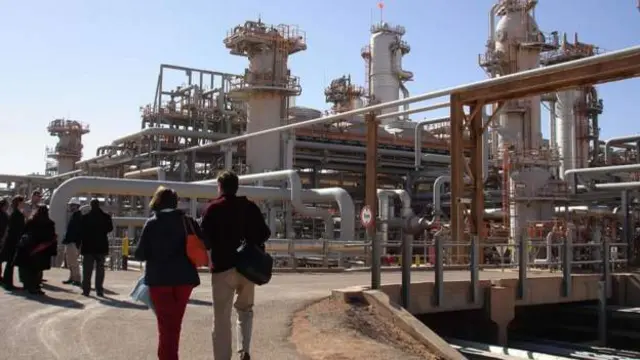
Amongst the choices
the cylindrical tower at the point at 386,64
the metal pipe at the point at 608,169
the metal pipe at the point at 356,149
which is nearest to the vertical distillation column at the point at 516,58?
the metal pipe at the point at 356,149

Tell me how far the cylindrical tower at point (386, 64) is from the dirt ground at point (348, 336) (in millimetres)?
38118

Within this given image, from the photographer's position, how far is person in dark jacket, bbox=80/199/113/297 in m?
10.0

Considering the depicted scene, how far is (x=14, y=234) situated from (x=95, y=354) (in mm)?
5600

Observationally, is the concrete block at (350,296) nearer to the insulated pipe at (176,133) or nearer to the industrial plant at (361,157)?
the industrial plant at (361,157)

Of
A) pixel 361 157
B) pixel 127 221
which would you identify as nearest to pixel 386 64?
pixel 361 157

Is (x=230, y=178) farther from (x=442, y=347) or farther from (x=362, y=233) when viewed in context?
(x=362, y=233)

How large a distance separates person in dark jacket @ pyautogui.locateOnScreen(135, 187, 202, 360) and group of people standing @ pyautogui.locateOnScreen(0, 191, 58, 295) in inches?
229

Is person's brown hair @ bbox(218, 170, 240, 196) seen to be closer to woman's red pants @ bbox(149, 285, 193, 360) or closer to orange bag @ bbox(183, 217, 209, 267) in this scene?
orange bag @ bbox(183, 217, 209, 267)

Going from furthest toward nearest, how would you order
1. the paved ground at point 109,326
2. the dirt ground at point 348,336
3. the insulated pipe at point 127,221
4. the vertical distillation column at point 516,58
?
1. the vertical distillation column at point 516,58
2. the insulated pipe at point 127,221
3. the dirt ground at point 348,336
4. the paved ground at point 109,326

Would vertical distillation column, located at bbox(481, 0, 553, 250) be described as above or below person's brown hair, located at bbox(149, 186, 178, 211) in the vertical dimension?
above

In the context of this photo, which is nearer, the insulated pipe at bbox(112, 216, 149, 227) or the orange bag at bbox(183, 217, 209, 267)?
the orange bag at bbox(183, 217, 209, 267)

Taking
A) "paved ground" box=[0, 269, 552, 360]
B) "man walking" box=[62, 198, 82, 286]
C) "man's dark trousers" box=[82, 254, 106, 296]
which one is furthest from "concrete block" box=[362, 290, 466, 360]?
"man walking" box=[62, 198, 82, 286]

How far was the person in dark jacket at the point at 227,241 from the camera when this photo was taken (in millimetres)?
5273

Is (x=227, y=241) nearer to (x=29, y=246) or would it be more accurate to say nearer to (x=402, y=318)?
(x=402, y=318)
